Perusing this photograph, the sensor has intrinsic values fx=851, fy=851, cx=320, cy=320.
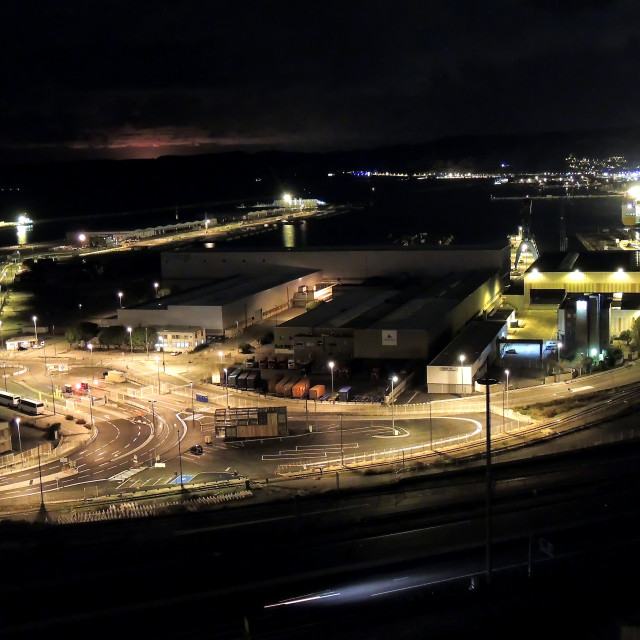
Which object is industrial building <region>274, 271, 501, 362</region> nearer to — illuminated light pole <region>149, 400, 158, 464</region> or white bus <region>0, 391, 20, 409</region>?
illuminated light pole <region>149, 400, 158, 464</region>

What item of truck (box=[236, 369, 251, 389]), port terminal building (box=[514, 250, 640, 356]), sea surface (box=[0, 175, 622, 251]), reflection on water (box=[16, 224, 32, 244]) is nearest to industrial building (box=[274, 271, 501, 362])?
port terminal building (box=[514, 250, 640, 356])

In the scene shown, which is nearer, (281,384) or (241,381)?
(281,384)

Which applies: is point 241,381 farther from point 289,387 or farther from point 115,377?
point 115,377

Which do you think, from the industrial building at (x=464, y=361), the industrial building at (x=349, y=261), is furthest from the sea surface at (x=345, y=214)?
the industrial building at (x=464, y=361)

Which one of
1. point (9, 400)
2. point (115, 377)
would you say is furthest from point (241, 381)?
point (9, 400)

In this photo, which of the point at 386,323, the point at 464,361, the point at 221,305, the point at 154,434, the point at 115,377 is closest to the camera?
the point at 154,434

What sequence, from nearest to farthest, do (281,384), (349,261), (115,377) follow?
1. (281,384)
2. (115,377)
3. (349,261)
